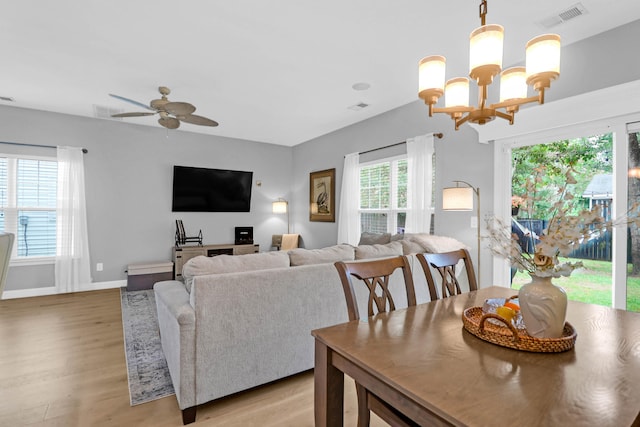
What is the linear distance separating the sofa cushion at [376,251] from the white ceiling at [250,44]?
5.82 feet

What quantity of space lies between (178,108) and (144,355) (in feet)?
7.81

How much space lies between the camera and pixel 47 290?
4680 millimetres

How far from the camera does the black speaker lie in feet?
20.3

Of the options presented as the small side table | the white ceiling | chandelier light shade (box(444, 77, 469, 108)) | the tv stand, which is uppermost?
the white ceiling

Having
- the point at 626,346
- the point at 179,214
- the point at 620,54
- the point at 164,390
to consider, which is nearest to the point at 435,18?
the point at 620,54

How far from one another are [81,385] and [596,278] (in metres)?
4.11

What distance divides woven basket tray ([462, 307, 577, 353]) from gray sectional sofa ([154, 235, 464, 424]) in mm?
1227

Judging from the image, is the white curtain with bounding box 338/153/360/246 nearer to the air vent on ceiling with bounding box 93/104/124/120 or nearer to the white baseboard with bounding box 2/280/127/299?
the air vent on ceiling with bounding box 93/104/124/120

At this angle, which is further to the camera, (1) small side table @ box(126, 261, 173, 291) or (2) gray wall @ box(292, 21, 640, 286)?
(1) small side table @ box(126, 261, 173, 291)

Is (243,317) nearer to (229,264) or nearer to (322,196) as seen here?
(229,264)

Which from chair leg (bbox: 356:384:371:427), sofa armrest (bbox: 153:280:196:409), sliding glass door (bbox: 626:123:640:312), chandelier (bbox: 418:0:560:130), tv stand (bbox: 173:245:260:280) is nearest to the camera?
chair leg (bbox: 356:384:371:427)

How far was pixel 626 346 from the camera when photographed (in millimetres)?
1114

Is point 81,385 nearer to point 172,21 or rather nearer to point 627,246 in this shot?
point 172,21

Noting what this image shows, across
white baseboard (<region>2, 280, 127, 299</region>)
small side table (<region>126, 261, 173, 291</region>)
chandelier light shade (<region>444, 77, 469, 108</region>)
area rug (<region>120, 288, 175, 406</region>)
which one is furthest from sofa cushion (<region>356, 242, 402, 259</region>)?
white baseboard (<region>2, 280, 127, 299</region>)
